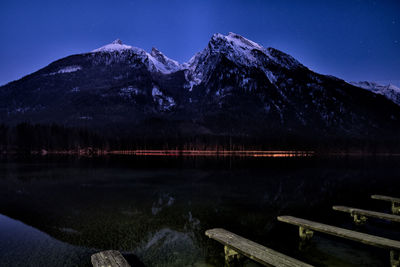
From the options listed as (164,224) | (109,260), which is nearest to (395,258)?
(109,260)

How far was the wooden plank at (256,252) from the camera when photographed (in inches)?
297

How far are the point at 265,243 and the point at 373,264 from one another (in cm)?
425

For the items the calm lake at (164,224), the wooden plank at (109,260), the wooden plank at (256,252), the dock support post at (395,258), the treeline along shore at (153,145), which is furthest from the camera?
the treeline along shore at (153,145)

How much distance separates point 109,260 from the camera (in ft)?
26.7

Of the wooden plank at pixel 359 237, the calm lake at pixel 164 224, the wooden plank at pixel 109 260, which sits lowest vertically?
the calm lake at pixel 164 224

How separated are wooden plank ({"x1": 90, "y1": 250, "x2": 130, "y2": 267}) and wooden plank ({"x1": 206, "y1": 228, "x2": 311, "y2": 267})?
11.8 ft

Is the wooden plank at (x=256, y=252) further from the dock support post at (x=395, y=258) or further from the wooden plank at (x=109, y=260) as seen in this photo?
the dock support post at (x=395, y=258)

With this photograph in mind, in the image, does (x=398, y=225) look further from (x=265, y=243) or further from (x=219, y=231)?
(x=219, y=231)

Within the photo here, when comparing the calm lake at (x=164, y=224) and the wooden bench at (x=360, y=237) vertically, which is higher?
the wooden bench at (x=360, y=237)

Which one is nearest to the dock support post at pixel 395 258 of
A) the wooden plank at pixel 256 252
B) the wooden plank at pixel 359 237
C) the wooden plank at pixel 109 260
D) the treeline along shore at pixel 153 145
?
the wooden plank at pixel 359 237

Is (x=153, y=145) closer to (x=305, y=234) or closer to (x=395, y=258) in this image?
(x=305, y=234)

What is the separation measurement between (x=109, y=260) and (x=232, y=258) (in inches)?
176

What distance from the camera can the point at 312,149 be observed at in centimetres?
18275

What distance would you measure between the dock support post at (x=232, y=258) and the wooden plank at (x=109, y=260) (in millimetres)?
3765
